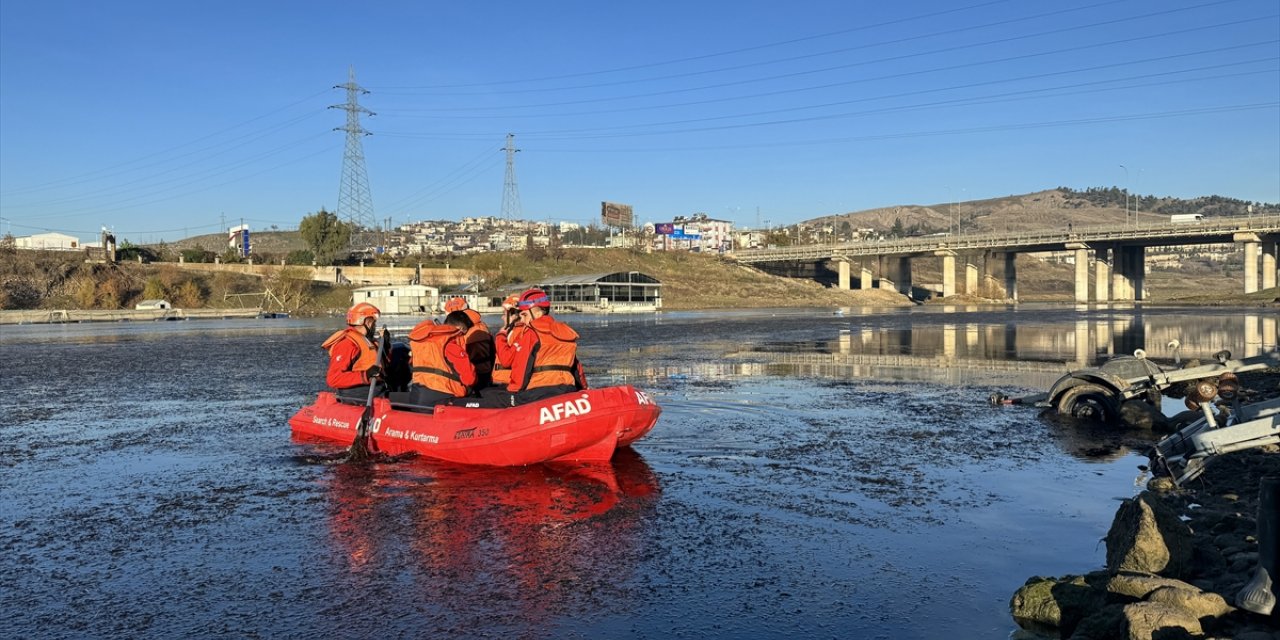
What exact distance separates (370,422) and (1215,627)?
11961mm

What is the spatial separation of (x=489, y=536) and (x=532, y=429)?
322 centimetres

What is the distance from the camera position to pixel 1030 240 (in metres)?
140

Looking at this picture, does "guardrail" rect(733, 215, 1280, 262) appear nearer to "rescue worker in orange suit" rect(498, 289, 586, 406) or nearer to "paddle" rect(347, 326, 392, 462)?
"rescue worker in orange suit" rect(498, 289, 586, 406)

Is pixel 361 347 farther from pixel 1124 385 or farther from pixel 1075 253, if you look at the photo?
pixel 1075 253

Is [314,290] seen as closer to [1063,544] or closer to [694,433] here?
[694,433]

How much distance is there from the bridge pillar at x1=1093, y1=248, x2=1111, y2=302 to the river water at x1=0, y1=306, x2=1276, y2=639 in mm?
129599

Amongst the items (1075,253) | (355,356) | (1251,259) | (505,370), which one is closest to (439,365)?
(505,370)

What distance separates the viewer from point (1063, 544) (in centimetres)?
945

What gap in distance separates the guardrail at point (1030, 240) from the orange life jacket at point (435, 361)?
120890 millimetres

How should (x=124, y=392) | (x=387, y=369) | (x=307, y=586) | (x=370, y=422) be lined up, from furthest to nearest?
(x=124, y=392) < (x=387, y=369) < (x=370, y=422) < (x=307, y=586)

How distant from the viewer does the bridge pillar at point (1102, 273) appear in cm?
13738

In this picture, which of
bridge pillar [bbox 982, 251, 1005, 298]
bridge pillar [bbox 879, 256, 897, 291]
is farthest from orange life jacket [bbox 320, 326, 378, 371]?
bridge pillar [bbox 982, 251, 1005, 298]

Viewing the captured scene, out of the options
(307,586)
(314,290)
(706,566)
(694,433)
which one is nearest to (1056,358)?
(694,433)

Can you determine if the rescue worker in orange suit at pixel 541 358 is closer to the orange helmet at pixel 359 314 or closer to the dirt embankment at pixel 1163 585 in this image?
the orange helmet at pixel 359 314
